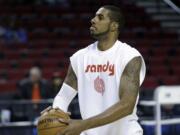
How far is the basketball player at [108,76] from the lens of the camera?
14.6 ft

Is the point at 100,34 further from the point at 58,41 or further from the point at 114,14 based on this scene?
the point at 58,41

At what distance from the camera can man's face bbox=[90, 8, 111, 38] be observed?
4547mm

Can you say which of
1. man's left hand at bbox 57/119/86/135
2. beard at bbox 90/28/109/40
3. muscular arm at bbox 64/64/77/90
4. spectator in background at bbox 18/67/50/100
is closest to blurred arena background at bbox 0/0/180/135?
spectator in background at bbox 18/67/50/100

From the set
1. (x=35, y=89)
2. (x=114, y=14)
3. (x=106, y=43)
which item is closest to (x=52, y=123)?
(x=106, y=43)

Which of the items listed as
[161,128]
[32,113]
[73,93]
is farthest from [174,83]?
[73,93]

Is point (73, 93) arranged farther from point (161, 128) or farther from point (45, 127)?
point (161, 128)

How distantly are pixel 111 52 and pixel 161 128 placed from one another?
12.2 feet

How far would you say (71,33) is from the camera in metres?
16.6

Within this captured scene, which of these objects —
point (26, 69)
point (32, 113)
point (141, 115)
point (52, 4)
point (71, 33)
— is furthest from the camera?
point (52, 4)

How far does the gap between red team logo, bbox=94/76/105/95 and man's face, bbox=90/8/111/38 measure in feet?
0.97

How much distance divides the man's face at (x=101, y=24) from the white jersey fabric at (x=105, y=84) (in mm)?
143

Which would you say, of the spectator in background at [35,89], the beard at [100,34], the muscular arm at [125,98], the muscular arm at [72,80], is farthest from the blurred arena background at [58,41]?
the muscular arm at [125,98]

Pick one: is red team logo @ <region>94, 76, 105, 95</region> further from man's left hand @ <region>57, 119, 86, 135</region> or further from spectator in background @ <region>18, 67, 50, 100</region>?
spectator in background @ <region>18, 67, 50, 100</region>

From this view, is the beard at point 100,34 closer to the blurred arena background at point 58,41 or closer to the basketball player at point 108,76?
the basketball player at point 108,76
